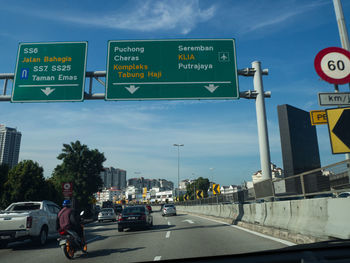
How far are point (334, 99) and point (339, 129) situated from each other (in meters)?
0.80

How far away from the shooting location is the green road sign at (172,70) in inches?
472

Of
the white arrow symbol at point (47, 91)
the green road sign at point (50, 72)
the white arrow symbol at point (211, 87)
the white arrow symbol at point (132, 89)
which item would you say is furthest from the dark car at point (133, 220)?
the white arrow symbol at point (211, 87)

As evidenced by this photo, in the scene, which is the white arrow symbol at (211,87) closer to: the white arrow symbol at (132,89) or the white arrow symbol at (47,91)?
the white arrow symbol at (132,89)

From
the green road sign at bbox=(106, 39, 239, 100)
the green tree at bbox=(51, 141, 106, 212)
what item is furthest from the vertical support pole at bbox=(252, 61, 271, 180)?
the green tree at bbox=(51, 141, 106, 212)

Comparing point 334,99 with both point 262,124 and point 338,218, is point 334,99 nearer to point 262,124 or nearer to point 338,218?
point 338,218

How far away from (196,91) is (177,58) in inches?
72.3

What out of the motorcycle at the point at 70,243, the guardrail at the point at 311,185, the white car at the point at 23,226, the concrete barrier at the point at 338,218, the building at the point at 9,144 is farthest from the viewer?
the building at the point at 9,144

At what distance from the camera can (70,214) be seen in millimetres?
8281

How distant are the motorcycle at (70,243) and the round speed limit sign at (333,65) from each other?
7.55 m

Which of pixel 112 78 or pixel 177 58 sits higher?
pixel 177 58

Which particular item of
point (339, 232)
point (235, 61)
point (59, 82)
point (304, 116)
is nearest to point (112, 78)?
point (59, 82)

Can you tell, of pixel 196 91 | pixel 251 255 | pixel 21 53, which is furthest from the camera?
pixel 21 53

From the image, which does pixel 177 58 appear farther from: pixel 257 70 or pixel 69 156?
pixel 69 156

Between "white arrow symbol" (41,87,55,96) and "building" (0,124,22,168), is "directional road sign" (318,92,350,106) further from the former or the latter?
"building" (0,124,22,168)
